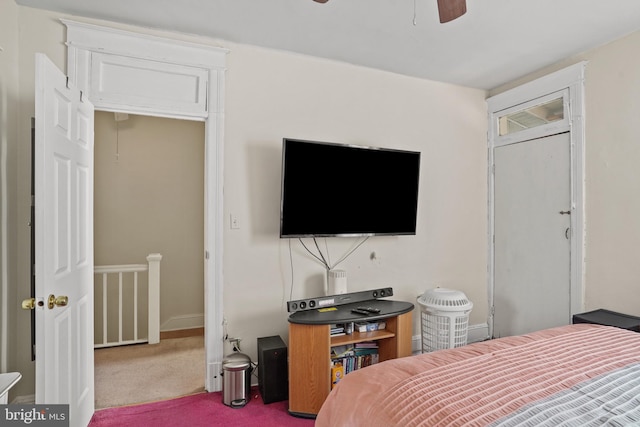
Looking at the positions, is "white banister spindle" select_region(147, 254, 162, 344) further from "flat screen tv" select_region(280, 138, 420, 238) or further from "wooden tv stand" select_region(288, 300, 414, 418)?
"wooden tv stand" select_region(288, 300, 414, 418)

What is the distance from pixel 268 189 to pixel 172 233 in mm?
1780

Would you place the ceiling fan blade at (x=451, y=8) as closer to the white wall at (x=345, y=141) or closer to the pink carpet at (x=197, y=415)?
the white wall at (x=345, y=141)

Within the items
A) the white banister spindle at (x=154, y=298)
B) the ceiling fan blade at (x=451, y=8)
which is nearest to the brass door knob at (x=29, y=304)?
the white banister spindle at (x=154, y=298)

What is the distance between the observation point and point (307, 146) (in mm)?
2680

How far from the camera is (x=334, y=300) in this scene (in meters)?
2.75

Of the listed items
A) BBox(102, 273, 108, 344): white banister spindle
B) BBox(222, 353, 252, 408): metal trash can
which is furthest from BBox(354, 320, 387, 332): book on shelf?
BBox(102, 273, 108, 344): white banister spindle

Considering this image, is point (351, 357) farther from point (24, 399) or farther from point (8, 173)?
point (8, 173)

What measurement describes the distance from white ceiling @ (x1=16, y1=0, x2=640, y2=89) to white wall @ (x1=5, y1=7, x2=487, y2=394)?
0.56 feet

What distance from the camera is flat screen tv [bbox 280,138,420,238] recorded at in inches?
105

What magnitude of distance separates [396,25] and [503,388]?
2296mm

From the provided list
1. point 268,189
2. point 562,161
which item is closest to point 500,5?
point 562,161

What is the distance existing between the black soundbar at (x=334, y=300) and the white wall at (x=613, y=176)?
164 centimetres

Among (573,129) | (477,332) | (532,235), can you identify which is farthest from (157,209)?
(573,129)

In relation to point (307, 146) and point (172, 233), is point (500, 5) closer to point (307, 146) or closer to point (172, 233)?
point (307, 146)
